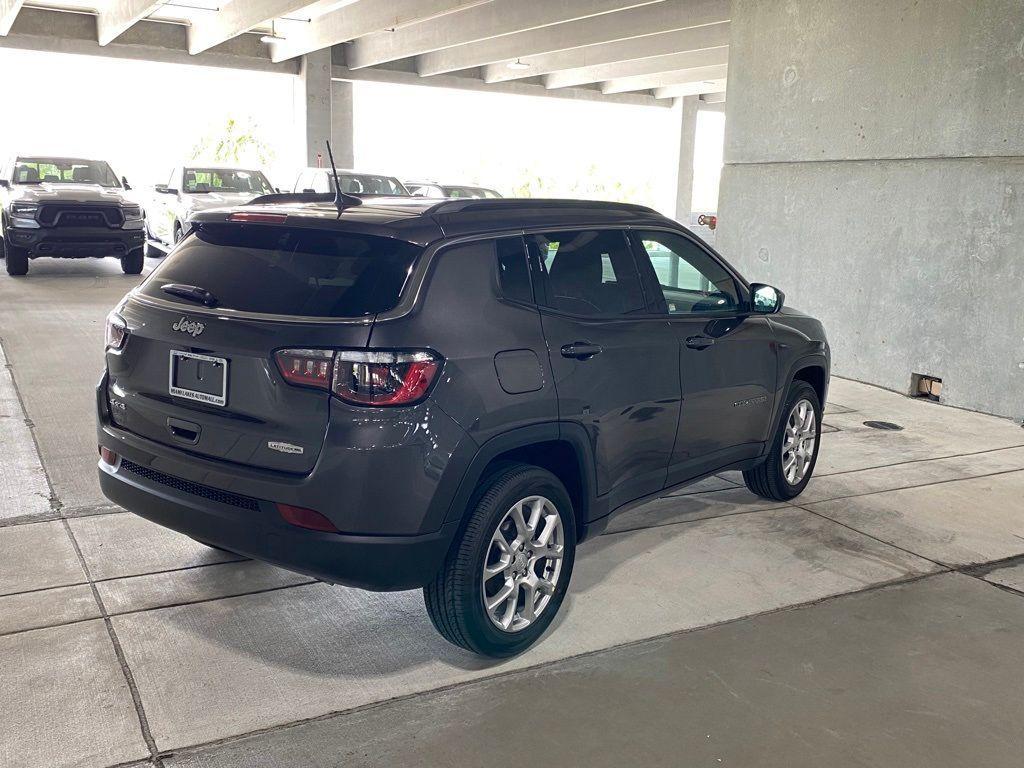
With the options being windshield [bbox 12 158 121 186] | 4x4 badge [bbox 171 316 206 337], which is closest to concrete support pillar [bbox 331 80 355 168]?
windshield [bbox 12 158 121 186]

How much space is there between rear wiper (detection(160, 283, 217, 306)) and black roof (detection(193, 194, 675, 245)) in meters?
0.33

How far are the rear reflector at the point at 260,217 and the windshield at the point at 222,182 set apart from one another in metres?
13.3

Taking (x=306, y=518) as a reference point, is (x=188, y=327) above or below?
above

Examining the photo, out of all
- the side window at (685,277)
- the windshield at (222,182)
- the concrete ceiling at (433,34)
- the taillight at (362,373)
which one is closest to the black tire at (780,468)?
the side window at (685,277)

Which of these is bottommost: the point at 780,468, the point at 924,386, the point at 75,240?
the point at 924,386

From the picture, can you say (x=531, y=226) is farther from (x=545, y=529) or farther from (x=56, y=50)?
(x=56, y=50)

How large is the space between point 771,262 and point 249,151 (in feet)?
111

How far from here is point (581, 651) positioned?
384 centimetres

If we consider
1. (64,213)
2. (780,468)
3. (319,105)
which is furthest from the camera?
(319,105)

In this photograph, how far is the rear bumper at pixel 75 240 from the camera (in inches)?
556

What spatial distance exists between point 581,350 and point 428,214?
83 centimetres

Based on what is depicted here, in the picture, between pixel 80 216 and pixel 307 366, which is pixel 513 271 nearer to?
pixel 307 366

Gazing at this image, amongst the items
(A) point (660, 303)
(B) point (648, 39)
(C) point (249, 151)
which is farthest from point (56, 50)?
(A) point (660, 303)

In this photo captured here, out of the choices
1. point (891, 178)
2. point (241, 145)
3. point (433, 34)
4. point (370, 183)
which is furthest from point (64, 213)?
point (241, 145)
